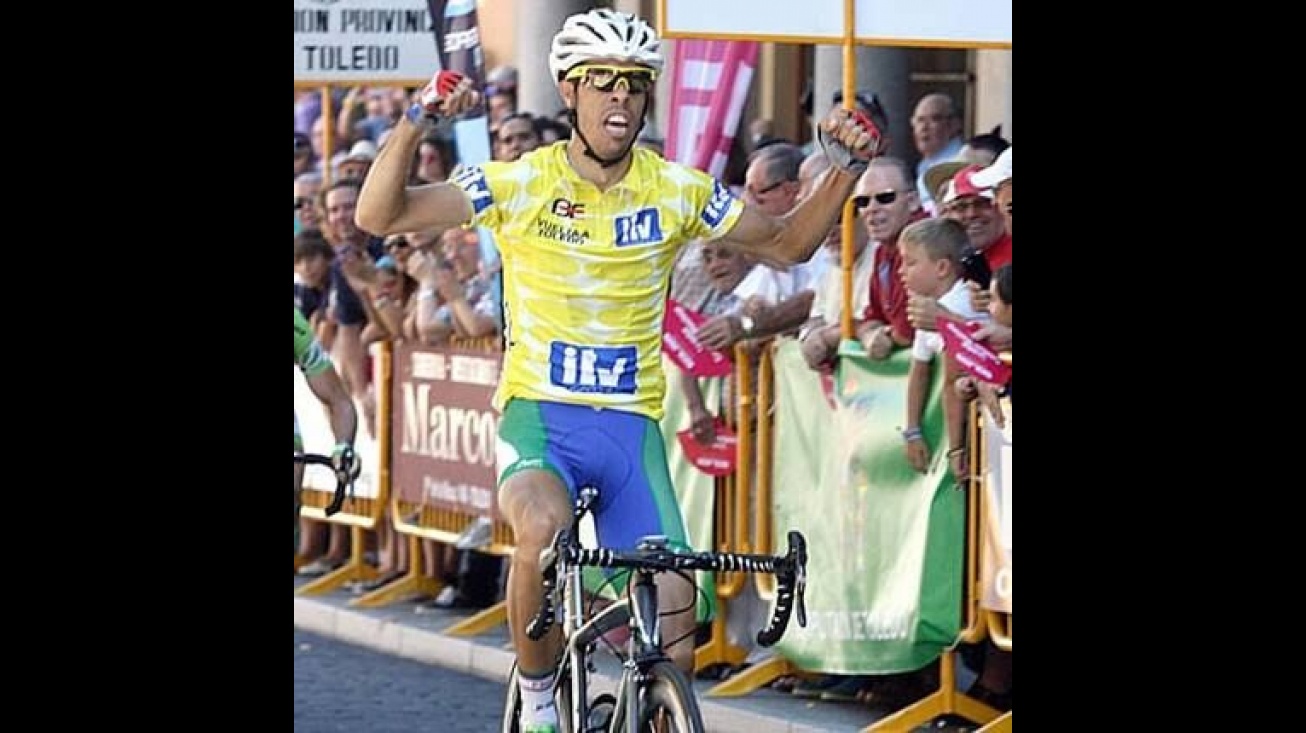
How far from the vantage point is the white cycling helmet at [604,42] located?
846cm

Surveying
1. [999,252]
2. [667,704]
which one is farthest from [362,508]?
[667,704]

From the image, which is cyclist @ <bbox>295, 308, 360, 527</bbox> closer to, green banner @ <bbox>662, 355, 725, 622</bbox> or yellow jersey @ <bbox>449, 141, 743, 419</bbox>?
yellow jersey @ <bbox>449, 141, 743, 419</bbox>

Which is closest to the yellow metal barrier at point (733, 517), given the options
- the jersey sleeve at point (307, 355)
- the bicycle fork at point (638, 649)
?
the jersey sleeve at point (307, 355)

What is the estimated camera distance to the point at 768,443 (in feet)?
38.8

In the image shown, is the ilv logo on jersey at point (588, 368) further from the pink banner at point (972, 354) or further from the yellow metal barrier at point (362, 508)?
the yellow metal barrier at point (362, 508)

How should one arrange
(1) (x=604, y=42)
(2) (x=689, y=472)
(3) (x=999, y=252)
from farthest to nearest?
(2) (x=689, y=472), (3) (x=999, y=252), (1) (x=604, y=42)

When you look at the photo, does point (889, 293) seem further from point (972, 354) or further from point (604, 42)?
point (604, 42)

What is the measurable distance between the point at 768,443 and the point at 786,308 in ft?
1.65

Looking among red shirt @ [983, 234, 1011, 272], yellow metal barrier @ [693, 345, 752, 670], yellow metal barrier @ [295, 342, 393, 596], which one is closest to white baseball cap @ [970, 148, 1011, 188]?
red shirt @ [983, 234, 1011, 272]

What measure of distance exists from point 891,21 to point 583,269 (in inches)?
121

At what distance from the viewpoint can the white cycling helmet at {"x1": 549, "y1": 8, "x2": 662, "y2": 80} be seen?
8461 mm

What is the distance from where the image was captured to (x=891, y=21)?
11297 millimetres
